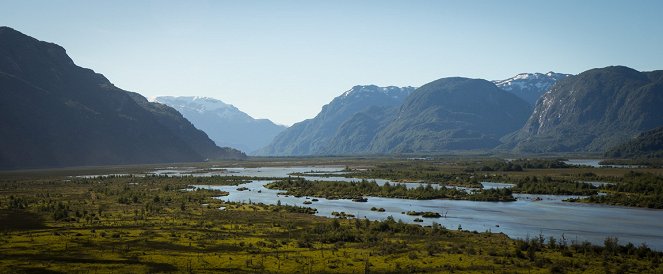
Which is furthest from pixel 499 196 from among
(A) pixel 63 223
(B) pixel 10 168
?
(B) pixel 10 168

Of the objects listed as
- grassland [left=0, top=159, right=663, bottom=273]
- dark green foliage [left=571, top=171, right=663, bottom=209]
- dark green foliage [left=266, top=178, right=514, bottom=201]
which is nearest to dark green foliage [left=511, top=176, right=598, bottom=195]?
dark green foliage [left=571, top=171, right=663, bottom=209]

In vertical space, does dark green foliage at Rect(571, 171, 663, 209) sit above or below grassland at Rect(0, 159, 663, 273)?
above

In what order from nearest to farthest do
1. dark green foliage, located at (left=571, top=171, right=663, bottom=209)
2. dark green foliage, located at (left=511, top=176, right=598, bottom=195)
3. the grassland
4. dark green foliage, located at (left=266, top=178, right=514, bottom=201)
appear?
the grassland
dark green foliage, located at (left=571, top=171, right=663, bottom=209)
dark green foliage, located at (left=266, top=178, right=514, bottom=201)
dark green foliage, located at (left=511, top=176, right=598, bottom=195)

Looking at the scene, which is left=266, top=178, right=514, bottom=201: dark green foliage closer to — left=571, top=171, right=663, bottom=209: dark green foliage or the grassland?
left=571, top=171, right=663, bottom=209: dark green foliage

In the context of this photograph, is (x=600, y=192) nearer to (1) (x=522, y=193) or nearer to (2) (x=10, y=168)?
(1) (x=522, y=193)

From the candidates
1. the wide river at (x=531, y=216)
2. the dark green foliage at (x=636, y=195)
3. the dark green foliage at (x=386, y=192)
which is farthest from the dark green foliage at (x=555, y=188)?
the dark green foliage at (x=386, y=192)

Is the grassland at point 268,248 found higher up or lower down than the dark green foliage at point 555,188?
lower down

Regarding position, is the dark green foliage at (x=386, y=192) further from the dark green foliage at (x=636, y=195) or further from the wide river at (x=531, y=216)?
the dark green foliage at (x=636, y=195)
